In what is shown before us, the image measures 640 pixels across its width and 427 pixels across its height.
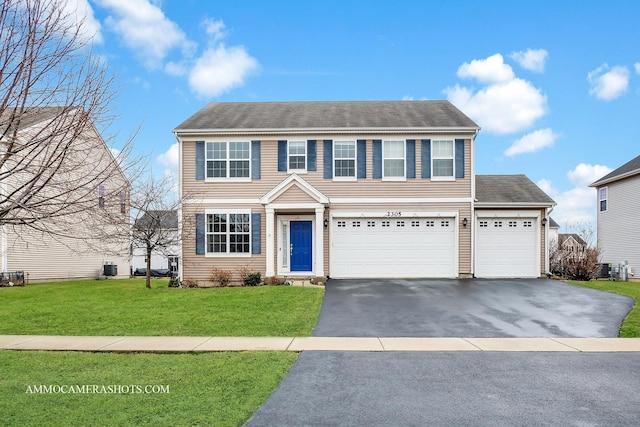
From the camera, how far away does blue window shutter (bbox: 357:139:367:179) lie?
18969mm

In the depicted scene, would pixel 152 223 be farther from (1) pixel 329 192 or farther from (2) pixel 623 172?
(2) pixel 623 172

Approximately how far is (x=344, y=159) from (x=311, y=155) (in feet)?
4.55

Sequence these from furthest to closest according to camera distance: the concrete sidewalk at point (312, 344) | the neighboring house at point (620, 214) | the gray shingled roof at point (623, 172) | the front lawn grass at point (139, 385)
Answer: the neighboring house at point (620, 214)
the gray shingled roof at point (623, 172)
the concrete sidewalk at point (312, 344)
the front lawn grass at point (139, 385)

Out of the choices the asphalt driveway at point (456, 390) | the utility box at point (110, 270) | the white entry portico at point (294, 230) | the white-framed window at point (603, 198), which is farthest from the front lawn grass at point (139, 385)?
the white-framed window at point (603, 198)

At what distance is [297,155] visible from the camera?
62.4 feet

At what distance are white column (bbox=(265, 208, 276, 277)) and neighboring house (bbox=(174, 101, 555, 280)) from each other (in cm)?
33

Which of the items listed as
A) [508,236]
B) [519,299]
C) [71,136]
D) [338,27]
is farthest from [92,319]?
[508,236]

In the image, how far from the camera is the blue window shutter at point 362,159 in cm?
1897

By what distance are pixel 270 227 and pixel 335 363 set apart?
1125cm

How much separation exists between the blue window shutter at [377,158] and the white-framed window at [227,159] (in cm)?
522

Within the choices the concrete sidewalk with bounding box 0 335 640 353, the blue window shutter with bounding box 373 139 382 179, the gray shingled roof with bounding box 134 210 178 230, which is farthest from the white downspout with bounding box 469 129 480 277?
the gray shingled roof with bounding box 134 210 178 230

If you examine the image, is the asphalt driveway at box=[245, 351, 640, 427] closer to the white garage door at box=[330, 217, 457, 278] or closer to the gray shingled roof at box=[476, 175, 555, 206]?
the white garage door at box=[330, 217, 457, 278]

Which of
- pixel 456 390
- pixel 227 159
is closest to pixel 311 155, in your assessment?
pixel 227 159

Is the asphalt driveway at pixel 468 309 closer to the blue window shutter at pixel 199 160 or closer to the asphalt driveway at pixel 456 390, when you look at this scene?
the asphalt driveway at pixel 456 390
